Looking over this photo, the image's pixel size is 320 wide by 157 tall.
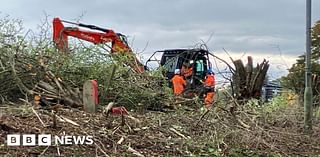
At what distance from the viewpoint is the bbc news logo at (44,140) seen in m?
6.30

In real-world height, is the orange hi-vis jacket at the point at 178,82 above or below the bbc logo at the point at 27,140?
above

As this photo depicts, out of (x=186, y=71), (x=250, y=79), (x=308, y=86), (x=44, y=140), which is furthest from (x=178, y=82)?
(x=44, y=140)

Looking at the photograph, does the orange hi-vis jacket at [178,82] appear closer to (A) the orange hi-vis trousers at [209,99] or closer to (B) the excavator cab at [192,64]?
(B) the excavator cab at [192,64]

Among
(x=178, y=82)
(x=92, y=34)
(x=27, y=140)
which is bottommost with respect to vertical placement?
(x=27, y=140)

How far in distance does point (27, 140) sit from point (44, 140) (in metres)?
0.20

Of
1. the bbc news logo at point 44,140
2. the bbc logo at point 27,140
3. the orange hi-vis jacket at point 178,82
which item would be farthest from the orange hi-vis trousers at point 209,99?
the bbc logo at point 27,140

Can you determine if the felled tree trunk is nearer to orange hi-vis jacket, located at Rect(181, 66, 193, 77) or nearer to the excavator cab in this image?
the excavator cab

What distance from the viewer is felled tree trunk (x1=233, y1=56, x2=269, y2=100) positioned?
966 centimetres

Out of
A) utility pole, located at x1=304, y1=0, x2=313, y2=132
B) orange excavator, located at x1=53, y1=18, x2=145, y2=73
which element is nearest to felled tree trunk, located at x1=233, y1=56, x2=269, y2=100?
utility pole, located at x1=304, y1=0, x2=313, y2=132

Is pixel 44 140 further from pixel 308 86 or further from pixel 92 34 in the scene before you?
pixel 92 34

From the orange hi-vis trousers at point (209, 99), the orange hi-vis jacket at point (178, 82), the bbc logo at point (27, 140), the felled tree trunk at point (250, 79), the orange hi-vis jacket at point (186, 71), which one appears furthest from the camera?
the orange hi-vis jacket at point (186, 71)

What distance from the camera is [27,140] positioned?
637 cm

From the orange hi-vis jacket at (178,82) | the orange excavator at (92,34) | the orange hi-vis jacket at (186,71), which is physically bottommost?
the orange hi-vis jacket at (178,82)

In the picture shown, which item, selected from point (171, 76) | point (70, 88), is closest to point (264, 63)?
point (70, 88)
